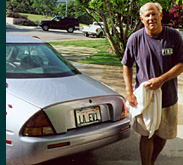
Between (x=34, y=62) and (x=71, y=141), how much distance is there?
4.61 feet

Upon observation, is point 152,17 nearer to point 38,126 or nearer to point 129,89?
point 129,89

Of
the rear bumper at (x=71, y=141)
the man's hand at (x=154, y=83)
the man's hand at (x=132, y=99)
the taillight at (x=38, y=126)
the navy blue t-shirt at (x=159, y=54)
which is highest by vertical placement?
the navy blue t-shirt at (x=159, y=54)

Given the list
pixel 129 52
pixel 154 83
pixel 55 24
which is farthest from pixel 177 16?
pixel 55 24

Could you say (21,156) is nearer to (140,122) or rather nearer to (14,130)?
(14,130)

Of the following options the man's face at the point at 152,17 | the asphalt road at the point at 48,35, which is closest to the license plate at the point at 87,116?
the man's face at the point at 152,17

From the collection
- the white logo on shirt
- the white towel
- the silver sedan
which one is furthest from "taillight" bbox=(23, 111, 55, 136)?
the white logo on shirt

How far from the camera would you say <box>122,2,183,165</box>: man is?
120 inches

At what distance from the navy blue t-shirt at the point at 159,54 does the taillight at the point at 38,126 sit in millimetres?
1103

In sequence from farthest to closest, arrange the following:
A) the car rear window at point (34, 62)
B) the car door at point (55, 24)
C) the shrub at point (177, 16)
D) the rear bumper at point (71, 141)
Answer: the car door at point (55, 24), the shrub at point (177, 16), the car rear window at point (34, 62), the rear bumper at point (71, 141)

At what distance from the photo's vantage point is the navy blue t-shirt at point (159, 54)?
3051 mm

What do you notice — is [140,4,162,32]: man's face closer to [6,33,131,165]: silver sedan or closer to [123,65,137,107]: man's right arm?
[123,65,137,107]: man's right arm

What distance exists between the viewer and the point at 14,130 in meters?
2.77

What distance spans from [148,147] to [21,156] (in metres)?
1.36

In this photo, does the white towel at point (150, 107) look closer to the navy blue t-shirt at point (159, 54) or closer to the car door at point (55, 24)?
the navy blue t-shirt at point (159, 54)
